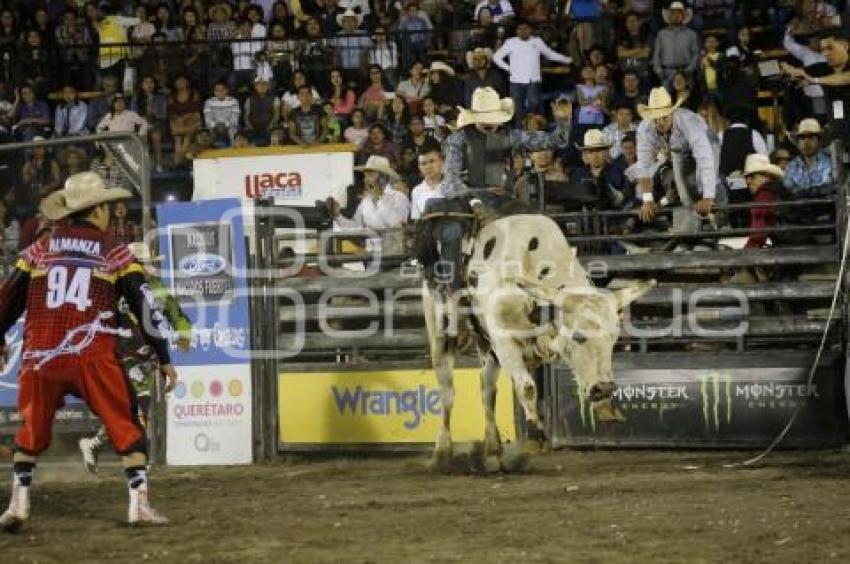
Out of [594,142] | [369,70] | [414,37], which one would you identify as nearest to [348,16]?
[414,37]

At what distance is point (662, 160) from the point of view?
12062mm

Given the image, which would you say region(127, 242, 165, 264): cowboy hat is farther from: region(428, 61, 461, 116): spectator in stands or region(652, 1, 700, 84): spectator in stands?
region(652, 1, 700, 84): spectator in stands

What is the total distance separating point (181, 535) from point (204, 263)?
4590 mm

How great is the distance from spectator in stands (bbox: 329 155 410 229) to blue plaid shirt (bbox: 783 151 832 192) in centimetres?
351

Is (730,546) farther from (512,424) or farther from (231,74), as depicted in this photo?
(231,74)

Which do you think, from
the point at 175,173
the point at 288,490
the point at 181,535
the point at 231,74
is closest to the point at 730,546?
the point at 181,535

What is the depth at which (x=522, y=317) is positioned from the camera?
1011 cm

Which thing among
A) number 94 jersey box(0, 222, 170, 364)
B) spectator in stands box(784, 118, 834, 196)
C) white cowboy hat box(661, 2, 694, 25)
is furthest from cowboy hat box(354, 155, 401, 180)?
number 94 jersey box(0, 222, 170, 364)

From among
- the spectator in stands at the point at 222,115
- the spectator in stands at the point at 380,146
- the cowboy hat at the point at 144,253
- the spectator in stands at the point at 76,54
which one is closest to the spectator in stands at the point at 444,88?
the spectator in stands at the point at 380,146

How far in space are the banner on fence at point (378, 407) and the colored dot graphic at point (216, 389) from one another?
465mm

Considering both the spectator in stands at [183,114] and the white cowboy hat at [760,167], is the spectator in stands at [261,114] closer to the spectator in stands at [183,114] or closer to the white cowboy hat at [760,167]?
the spectator in stands at [183,114]

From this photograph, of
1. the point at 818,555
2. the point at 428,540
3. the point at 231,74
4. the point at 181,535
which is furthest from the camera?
the point at 231,74

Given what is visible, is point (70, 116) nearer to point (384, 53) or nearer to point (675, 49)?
point (384, 53)

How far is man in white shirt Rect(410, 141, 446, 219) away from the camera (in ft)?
40.8
